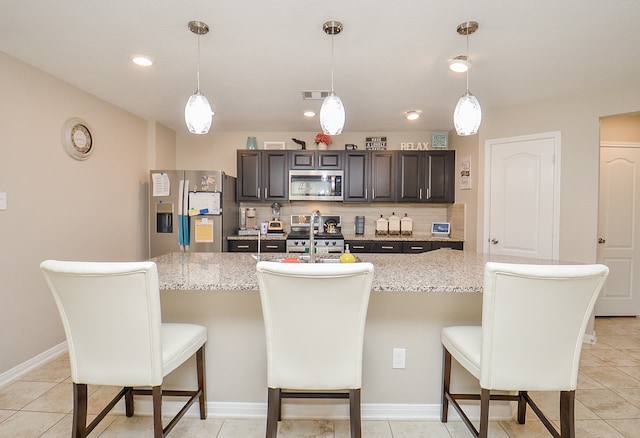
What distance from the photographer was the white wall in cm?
237

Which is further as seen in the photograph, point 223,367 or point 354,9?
point 223,367

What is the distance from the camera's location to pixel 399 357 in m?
1.88

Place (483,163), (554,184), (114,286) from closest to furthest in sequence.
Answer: (114,286), (554,184), (483,163)

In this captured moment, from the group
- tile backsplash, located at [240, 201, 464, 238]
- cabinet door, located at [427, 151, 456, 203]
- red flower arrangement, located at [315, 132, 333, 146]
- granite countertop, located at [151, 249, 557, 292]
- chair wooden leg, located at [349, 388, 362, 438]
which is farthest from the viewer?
tile backsplash, located at [240, 201, 464, 238]

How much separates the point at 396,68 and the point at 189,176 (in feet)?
8.47

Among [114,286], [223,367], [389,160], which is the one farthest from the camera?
[389,160]

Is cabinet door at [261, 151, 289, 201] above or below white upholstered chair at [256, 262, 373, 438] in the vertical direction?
above

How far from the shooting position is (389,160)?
4363 millimetres

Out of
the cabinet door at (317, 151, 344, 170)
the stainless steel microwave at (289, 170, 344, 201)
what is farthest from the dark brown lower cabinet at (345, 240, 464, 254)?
the cabinet door at (317, 151, 344, 170)

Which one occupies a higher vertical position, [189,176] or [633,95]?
[633,95]

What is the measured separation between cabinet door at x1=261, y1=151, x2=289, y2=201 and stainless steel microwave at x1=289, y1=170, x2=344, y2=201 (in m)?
0.08

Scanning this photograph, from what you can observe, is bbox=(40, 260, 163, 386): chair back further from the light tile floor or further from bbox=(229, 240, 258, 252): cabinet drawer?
bbox=(229, 240, 258, 252): cabinet drawer

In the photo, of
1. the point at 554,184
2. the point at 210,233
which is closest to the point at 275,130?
the point at 210,233

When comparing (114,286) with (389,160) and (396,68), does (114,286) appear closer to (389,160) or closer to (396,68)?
(396,68)
